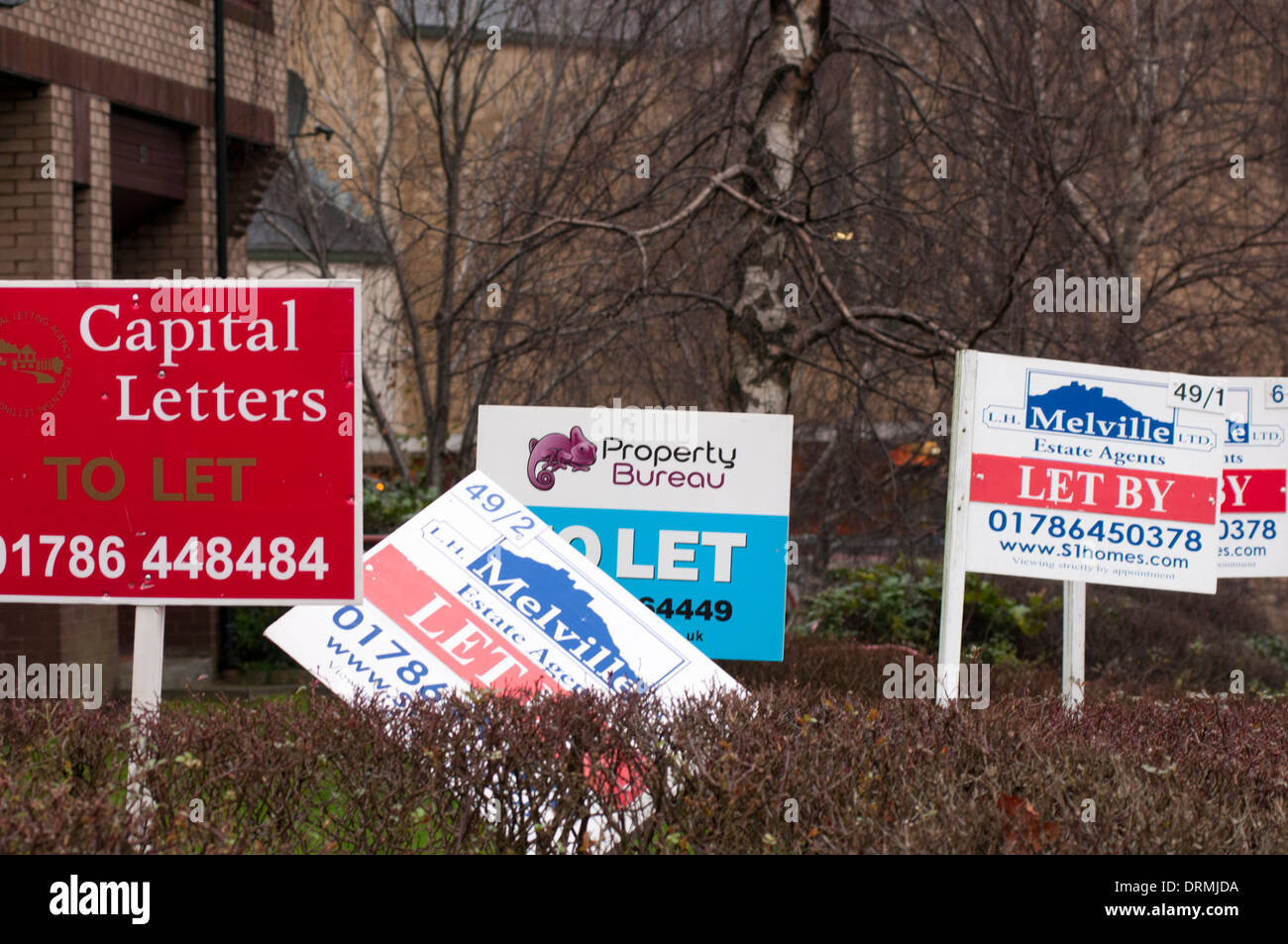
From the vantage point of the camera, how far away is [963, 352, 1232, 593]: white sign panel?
6617 mm

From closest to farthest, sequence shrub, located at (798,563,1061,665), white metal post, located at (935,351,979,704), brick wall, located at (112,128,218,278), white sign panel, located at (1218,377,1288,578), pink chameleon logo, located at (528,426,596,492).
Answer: white metal post, located at (935,351,979,704)
pink chameleon logo, located at (528,426,596,492)
white sign panel, located at (1218,377,1288,578)
shrub, located at (798,563,1061,665)
brick wall, located at (112,128,218,278)

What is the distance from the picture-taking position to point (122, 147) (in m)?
11.8

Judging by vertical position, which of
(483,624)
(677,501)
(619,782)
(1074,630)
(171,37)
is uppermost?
(171,37)

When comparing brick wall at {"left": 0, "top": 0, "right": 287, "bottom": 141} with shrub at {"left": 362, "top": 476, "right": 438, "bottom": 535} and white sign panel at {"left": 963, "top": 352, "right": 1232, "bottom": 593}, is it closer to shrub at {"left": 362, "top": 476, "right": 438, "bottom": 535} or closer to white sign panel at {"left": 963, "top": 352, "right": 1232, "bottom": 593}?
shrub at {"left": 362, "top": 476, "right": 438, "bottom": 535}

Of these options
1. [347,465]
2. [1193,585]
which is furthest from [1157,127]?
[347,465]

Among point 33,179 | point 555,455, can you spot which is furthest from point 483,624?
point 33,179

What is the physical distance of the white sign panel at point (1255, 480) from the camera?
8.35m

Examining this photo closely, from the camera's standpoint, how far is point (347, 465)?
492 cm

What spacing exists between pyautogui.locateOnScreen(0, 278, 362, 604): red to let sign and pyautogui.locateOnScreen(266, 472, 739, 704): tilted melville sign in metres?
0.76

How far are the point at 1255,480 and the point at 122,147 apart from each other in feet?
29.8

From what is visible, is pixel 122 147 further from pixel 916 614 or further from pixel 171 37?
pixel 916 614

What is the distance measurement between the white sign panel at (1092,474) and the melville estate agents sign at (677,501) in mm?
1369

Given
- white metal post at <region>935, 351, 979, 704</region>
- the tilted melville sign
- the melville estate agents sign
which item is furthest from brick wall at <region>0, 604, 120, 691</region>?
white metal post at <region>935, 351, 979, 704</region>

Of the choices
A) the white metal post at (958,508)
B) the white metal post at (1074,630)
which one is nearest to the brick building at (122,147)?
the white metal post at (958,508)
